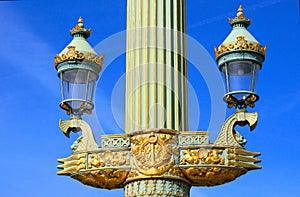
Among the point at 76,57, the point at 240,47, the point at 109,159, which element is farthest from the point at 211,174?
the point at 76,57

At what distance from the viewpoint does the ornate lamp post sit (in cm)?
1445

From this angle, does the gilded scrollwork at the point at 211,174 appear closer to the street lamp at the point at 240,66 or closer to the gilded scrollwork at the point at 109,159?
the gilded scrollwork at the point at 109,159

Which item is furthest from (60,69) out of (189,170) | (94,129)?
(189,170)

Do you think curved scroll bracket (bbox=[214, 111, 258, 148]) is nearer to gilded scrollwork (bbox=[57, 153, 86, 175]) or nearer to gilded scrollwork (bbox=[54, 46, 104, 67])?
gilded scrollwork (bbox=[57, 153, 86, 175])

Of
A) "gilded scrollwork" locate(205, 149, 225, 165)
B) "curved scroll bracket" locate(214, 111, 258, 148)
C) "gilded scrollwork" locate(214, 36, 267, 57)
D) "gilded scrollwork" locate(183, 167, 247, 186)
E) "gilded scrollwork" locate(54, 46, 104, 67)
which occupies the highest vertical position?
"gilded scrollwork" locate(54, 46, 104, 67)

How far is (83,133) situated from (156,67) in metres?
2.05

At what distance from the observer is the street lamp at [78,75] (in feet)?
51.4

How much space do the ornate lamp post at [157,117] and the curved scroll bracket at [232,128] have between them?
0.02 m

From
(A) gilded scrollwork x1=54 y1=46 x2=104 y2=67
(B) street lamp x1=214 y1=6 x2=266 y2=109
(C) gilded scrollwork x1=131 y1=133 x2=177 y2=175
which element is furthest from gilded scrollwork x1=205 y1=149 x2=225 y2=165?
(A) gilded scrollwork x1=54 y1=46 x2=104 y2=67

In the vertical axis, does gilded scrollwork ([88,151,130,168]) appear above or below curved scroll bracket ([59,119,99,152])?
below

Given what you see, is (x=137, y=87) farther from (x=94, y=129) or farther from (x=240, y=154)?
(x=240, y=154)

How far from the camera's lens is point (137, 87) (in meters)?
15.2

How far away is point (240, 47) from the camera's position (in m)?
15.1

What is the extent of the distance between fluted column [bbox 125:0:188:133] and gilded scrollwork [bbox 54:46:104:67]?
0.67 m
